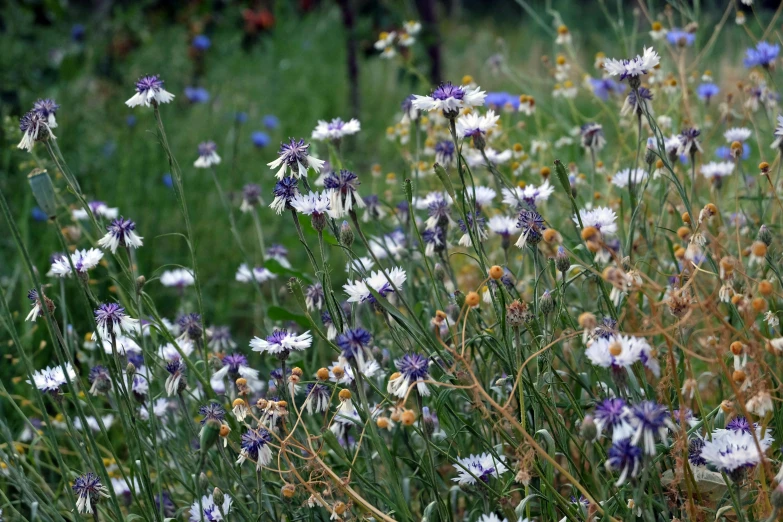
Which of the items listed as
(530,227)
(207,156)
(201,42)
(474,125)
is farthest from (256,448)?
(201,42)

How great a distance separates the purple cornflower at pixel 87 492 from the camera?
1183 millimetres

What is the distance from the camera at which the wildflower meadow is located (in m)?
1.08

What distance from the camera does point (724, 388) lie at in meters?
1.52

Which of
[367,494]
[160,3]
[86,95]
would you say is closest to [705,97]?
[367,494]

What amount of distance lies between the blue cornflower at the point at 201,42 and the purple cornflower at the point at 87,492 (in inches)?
164

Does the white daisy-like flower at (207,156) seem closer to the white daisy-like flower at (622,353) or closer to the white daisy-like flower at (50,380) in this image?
the white daisy-like flower at (50,380)

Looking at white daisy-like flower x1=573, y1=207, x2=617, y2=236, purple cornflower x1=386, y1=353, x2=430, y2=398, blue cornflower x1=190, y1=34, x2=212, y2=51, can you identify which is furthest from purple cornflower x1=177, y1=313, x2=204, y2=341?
blue cornflower x1=190, y1=34, x2=212, y2=51

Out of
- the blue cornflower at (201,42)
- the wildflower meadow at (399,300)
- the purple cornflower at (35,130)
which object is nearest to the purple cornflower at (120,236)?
the wildflower meadow at (399,300)

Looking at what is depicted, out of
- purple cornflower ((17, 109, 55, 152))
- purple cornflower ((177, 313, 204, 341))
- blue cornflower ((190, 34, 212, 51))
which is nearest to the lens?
purple cornflower ((17, 109, 55, 152))

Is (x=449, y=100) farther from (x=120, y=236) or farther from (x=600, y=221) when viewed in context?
(x=120, y=236)

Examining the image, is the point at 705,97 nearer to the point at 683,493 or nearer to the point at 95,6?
the point at 683,493

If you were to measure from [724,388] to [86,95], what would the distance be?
3.21 meters

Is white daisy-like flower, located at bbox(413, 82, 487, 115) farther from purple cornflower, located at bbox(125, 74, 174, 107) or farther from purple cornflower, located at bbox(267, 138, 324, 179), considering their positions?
purple cornflower, located at bbox(125, 74, 174, 107)

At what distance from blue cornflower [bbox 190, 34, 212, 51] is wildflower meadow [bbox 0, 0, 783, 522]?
49 centimetres
